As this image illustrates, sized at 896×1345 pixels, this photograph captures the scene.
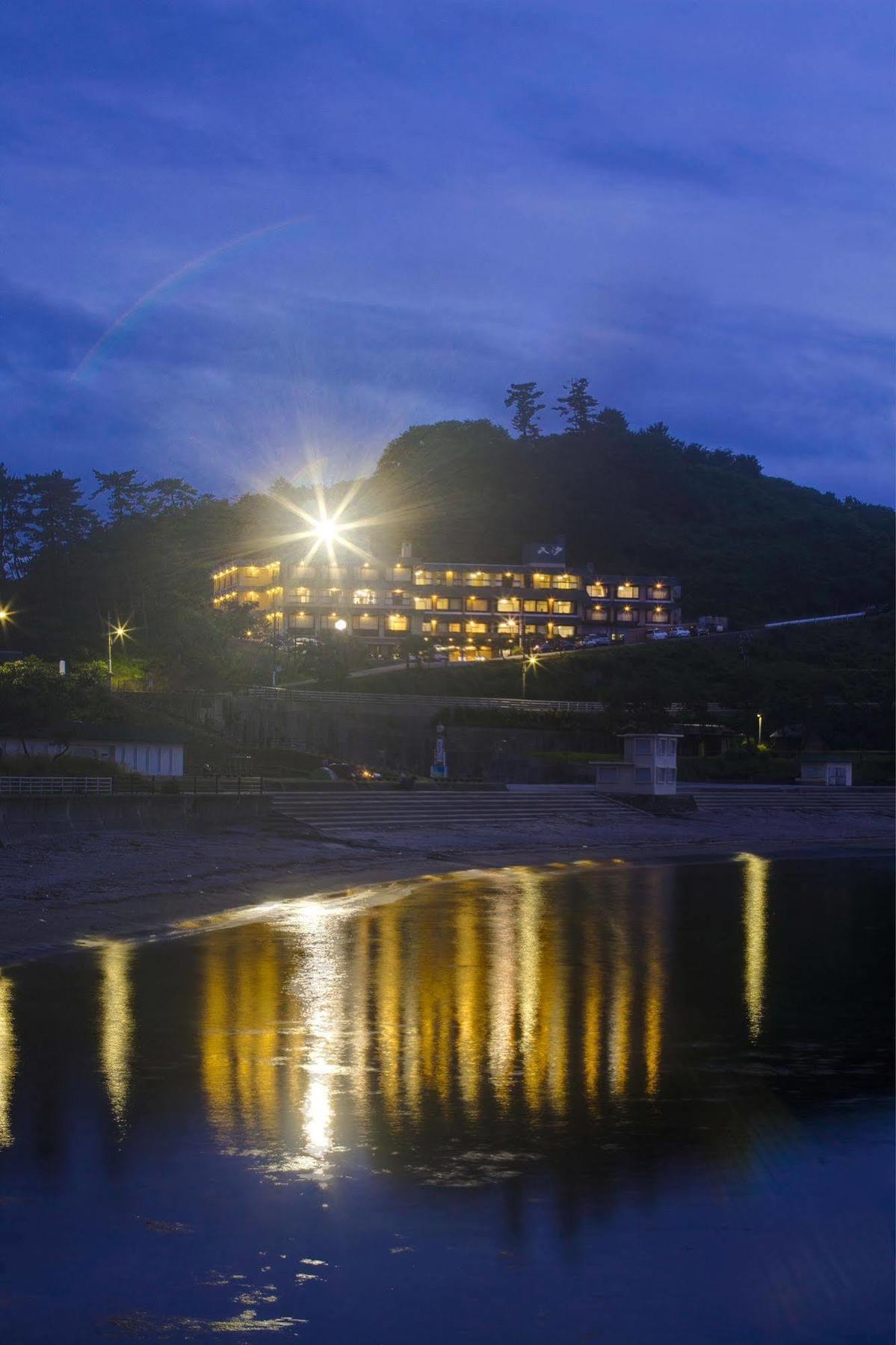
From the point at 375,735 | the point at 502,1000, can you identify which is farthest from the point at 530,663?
the point at 502,1000

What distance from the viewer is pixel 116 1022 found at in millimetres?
16562

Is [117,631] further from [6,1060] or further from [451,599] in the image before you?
[451,599]

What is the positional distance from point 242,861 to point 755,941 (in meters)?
14.4

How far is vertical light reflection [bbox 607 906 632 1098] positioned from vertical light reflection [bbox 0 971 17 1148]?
6341 millimetres

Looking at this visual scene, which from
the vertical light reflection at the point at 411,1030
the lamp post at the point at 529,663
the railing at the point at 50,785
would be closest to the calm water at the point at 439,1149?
the vertical light reflection at the point at 411,1030

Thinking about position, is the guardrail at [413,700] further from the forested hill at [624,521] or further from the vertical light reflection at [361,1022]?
the forested hill at [624,521]

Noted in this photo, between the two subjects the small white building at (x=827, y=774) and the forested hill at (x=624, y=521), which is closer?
the small white building at (x=827, y=774)

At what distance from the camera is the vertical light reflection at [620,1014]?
47.8 feet

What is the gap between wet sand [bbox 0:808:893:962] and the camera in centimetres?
2519

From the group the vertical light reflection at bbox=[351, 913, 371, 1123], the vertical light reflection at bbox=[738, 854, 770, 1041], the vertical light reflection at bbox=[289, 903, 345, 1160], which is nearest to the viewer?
the vertical light reflection at bbox=[289, 903, 345, 1160]

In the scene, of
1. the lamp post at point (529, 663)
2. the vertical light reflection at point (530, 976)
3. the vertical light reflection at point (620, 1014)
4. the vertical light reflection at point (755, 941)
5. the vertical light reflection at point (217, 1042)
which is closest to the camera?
the vertical light reflection at point (217, 1042)

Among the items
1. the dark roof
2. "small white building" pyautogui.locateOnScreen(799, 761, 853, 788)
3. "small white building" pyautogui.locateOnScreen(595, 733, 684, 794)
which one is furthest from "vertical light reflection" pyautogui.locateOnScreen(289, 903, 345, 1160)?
"small white building" pyautogui.locateOnScreen(799, 761, 853, 788)

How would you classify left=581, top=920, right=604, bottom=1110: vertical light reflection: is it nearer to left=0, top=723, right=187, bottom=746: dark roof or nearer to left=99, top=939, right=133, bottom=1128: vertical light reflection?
left=99, top=939, right=133, bottom=1128: vertical light reflection

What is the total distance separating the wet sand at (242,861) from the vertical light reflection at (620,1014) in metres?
8.98
